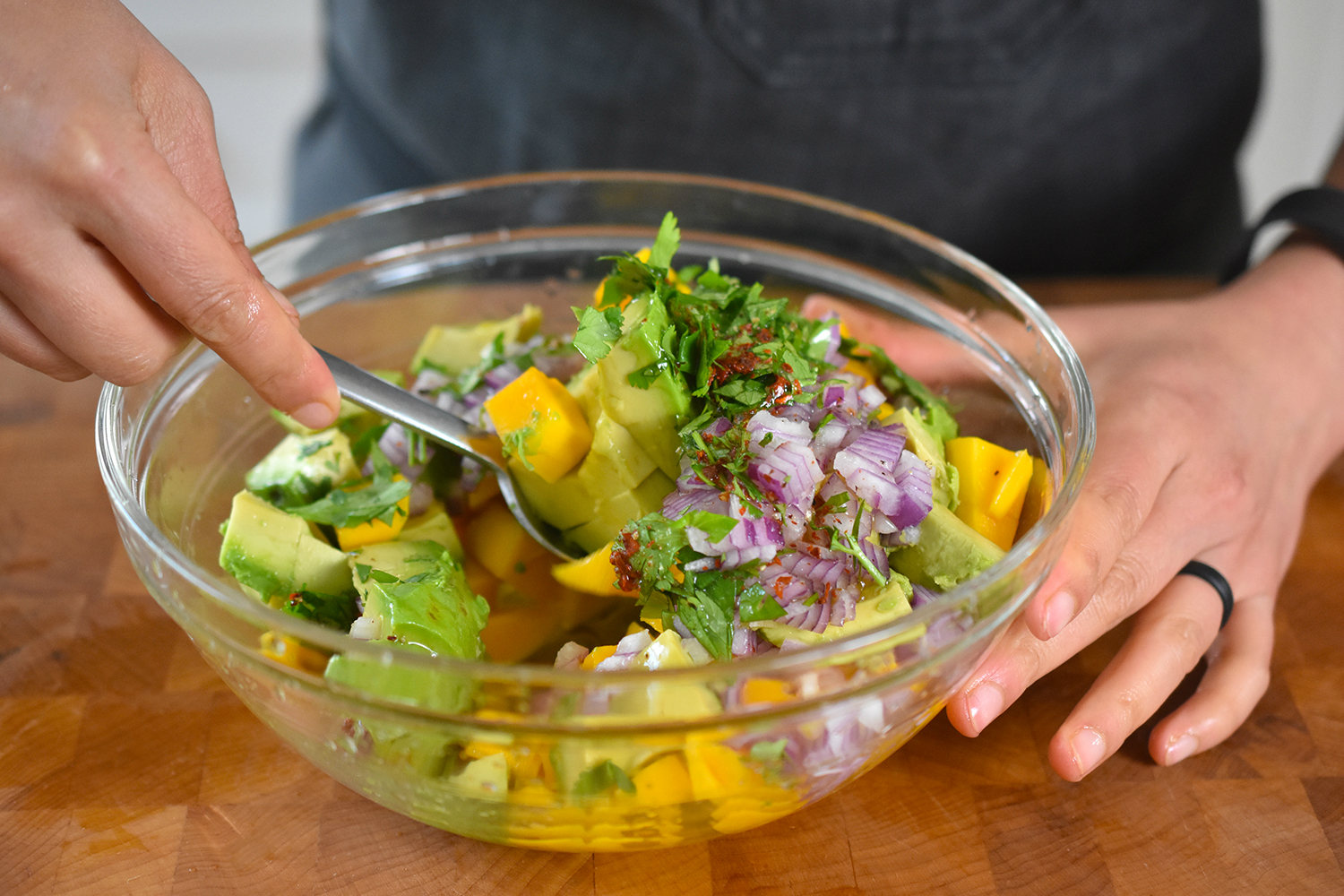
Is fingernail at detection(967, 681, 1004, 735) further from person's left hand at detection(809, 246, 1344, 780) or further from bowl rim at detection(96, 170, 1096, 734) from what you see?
bowl rim at detection(96, 170, 1096, 734)

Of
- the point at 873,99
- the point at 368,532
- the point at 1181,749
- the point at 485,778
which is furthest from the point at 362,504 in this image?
the point at 873,99

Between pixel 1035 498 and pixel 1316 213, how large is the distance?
81 cm

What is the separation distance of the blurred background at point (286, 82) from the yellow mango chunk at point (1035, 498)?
118 inches

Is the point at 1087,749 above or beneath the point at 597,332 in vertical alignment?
beneath

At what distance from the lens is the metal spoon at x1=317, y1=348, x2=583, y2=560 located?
3.62 feet

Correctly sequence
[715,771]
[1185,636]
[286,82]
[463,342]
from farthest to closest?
[286,82], [463,342], [1185,636], [715,771]

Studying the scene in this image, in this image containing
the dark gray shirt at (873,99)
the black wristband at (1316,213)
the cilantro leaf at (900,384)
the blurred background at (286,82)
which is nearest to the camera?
the cilantro leaf at (900,384)

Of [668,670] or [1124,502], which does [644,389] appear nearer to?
[668,670]

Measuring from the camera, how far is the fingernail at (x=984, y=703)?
1012 mm

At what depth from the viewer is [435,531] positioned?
1.13 meters

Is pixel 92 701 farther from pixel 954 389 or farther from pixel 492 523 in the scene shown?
pixel 954 389

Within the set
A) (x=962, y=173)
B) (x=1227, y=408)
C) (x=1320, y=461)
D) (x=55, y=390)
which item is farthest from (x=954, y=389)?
(x=55, y=390)

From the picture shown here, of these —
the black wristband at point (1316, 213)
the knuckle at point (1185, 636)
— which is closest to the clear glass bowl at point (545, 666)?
the knuckle at point (1185, 636)

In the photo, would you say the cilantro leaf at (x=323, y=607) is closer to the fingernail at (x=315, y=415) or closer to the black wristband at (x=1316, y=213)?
the fingernail at (x=315, y=415)
